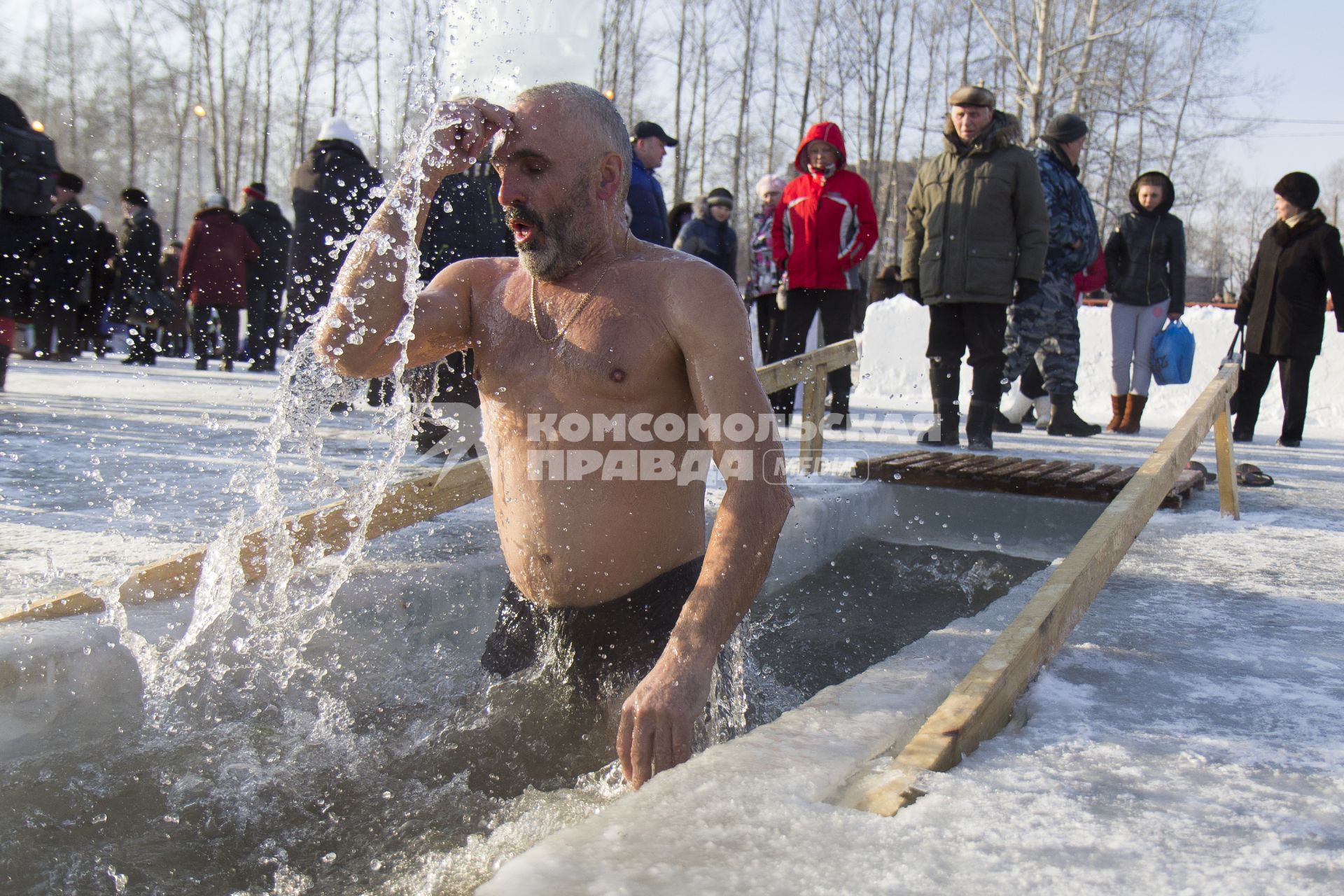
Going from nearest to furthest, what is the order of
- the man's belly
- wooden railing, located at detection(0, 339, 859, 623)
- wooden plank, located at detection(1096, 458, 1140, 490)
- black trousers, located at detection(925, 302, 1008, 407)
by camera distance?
the man's belly
wooden railing, located at detection(0, 339, 859, 623)
wooden plank, located at detection(1096, 458, 1140, 490)
black trousers, located at detection(925, 302, 1008, 407)

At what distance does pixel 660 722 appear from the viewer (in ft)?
5.66

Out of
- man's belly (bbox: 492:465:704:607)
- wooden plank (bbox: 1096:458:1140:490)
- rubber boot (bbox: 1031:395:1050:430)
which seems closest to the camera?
man's belly (bbox: 492:465:704:607)

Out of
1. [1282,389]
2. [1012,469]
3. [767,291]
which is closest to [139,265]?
[767,291]

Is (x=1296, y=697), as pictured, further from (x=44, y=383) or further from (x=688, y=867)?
(x=44, y=383)

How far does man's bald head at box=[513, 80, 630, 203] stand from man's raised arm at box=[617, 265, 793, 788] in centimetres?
35

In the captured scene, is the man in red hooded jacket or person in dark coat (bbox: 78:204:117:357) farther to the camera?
person in dark coat (bbox: 78:204:117:357)

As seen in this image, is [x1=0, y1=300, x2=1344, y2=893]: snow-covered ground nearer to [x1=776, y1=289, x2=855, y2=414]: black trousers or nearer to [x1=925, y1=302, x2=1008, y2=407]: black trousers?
[x1=925, y1=302, x2=1008, y2=407]: black trousers

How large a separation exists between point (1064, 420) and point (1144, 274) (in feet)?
4.01

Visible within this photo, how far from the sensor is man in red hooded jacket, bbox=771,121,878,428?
6.91 meters

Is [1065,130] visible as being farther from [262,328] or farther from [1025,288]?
[262,328]

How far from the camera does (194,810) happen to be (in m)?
2.14

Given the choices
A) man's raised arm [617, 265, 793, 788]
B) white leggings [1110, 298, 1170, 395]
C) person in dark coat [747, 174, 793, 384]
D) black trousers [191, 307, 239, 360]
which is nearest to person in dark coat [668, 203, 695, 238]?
person in dark coat [747, 174, 793, 384]

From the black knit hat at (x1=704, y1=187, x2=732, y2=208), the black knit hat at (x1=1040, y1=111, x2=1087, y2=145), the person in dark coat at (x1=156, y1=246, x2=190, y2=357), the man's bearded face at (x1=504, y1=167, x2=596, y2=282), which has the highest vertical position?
the black knit hat at (x1=1040, y1=111, x2=1087, y2=145)

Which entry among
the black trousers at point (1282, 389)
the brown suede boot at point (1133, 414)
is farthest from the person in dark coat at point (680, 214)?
the black trousers at point (1282, 389)
